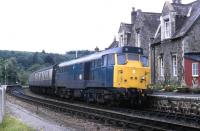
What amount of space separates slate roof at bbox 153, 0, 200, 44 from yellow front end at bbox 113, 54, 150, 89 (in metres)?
12.1

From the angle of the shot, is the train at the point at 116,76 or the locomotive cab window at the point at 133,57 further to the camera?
the locomotive cab window at the point at 133,57

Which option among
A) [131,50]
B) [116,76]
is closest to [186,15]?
[131,50]

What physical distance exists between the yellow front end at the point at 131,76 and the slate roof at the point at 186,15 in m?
12.1

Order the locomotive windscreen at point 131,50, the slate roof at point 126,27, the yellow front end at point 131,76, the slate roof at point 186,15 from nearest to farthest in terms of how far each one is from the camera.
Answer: the yellow front end at point 131,76, the locomotive windscreen at point 131,50, the slate roof at point 186,15, the slate roof at point 126,27

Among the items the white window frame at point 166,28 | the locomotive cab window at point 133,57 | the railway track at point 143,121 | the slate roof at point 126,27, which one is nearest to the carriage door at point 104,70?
the locomotive cab window at point 133,57

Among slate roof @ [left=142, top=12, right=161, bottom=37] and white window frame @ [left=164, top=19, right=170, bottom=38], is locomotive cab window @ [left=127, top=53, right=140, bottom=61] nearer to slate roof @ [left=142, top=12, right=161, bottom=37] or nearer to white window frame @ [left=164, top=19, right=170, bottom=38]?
white window frame @ [left=164, top=19, right=170, bottom=38]

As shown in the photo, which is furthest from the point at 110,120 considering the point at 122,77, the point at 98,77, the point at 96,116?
the point at 98,77

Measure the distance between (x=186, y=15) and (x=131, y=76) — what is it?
16136mm

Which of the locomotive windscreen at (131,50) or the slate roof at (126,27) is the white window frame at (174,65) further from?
the locomotive windscreen at (131,50)

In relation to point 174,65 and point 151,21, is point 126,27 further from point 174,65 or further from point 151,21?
point 174,65

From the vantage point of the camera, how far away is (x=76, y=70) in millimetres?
29922

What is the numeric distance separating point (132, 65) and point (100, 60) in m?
2.42

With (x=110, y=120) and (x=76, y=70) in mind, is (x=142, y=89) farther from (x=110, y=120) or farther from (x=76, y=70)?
(x=76, y=70)

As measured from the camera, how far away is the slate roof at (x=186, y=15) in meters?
34.3
